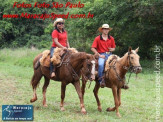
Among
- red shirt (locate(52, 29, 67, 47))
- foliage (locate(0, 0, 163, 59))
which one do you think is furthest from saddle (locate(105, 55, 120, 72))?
foliage (locate(0, 0, 163, 59))

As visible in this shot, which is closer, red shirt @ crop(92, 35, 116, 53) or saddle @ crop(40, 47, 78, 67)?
saddle @ crop(40, 47, 78, 67)

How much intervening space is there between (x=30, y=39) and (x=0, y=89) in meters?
24.1

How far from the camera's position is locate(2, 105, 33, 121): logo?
7.91 m

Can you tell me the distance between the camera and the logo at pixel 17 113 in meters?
7.91

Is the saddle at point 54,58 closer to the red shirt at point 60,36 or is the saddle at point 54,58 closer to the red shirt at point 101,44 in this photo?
the red shirt at point 60,36

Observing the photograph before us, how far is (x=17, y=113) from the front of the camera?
825 cm

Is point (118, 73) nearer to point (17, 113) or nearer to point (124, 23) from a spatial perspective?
point (17, 113)

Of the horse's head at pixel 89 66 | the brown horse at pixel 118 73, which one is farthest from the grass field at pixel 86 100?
the horse's head at pixel 89 66

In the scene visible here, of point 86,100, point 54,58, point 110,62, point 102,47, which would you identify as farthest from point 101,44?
point 86,100

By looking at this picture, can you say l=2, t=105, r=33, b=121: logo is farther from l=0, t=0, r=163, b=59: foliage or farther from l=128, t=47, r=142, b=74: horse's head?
l=0, t=0, r=163, b=59: foliage

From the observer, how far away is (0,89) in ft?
40.9

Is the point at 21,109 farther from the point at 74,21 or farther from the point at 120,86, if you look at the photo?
the point at 74,21

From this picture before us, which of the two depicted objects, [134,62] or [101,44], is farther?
[101,44]

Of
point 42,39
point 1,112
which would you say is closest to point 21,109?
point 1,112
